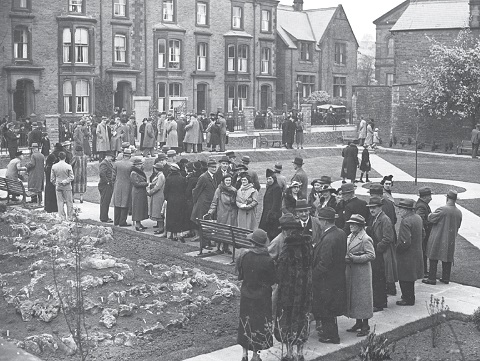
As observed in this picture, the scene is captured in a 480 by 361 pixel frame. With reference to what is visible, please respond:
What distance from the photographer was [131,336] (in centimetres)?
995

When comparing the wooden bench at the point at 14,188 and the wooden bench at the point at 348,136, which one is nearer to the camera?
the wooden bench at the point at 14,188

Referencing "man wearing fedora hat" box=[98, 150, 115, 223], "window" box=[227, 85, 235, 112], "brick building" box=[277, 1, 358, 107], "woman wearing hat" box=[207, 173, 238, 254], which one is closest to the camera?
"woman wearing hat" box=[207, 173, 238, 254]

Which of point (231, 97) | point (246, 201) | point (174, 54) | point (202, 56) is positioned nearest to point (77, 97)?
point (174, 54)

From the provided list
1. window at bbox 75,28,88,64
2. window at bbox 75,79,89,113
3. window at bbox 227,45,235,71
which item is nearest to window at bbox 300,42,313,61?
window at bbox 227,45,235,71

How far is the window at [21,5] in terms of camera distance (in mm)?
37875

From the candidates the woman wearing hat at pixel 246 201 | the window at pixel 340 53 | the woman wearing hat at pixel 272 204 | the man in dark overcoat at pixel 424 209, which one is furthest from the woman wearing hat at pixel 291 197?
the window at pixel 340 53

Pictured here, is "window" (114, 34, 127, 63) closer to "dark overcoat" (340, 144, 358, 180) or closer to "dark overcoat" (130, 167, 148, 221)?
"dark overcoat" (340, 144, 358, 180)

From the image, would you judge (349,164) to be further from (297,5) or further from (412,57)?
(297,5)

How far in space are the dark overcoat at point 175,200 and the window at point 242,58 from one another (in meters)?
33.6

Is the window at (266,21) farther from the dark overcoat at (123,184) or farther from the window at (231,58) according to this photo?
the dark overcoat at (123,184)

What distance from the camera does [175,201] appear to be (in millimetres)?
15750

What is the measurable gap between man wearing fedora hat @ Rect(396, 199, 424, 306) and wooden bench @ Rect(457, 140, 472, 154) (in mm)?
27421

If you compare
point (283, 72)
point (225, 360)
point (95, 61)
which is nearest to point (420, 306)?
point (225, 360)

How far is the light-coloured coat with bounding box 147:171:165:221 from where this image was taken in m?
16.4
